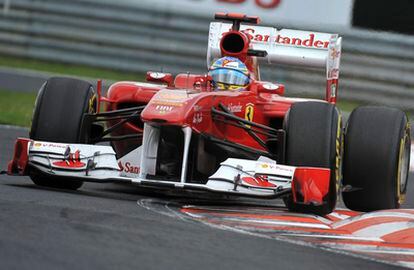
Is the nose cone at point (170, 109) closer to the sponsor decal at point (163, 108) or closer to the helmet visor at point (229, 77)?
the sponsor decal at point (163, 108)

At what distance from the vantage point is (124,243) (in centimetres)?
582

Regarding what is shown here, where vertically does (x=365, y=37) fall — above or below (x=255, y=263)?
above

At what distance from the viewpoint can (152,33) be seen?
18.0 metres

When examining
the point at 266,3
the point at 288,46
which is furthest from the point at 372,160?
the point at 266,3

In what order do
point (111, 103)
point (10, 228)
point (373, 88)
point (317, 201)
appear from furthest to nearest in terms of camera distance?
1. point (373, 88)
2. point (111, 103)
3. point (317, 201)
4. point (10, 228)

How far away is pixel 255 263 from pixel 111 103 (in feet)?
13.4

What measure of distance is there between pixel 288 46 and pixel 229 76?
3.70ft

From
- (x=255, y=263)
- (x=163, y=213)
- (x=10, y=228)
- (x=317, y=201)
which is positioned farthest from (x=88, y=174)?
(x=255, y=263)

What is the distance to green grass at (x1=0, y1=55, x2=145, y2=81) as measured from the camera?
715 inches

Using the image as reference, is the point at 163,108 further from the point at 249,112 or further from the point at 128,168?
the point at 249,112

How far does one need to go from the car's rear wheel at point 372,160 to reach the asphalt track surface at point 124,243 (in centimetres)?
179

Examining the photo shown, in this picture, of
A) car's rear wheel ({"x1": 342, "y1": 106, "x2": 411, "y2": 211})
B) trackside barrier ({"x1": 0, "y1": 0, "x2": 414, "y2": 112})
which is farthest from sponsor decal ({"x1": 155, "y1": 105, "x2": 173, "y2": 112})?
trackside barrier ({"x1": 0, "y1": 0, "x2": 414, "y2": 112})

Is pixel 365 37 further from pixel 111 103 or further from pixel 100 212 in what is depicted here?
pixel 100 212

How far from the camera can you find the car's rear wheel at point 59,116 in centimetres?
866
